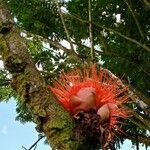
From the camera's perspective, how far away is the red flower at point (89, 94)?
6.51 feet

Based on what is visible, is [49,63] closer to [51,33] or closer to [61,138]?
[51,33]

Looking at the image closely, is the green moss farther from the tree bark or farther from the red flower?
the red flower

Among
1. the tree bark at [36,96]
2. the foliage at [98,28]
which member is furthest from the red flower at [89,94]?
the foliage at [98,28]

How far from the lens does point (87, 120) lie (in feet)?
6.28

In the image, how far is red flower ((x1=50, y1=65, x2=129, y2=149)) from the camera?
198 cm

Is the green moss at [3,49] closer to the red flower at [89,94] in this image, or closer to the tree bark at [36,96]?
the tree bark at [36,96]

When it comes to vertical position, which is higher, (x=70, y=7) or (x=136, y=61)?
(x=70, y=7)

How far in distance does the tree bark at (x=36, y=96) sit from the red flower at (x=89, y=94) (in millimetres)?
192

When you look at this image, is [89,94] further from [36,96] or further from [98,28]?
[98,28]

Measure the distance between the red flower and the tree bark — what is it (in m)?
0.19

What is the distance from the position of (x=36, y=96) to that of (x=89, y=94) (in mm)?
291

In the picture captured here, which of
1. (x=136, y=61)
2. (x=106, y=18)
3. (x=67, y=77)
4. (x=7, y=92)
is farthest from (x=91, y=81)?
(x=7, y=92)

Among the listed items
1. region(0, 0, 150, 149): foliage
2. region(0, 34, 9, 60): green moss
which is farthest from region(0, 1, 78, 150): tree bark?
region(0, 0, 150, 149): foliage

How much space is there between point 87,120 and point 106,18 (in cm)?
480
